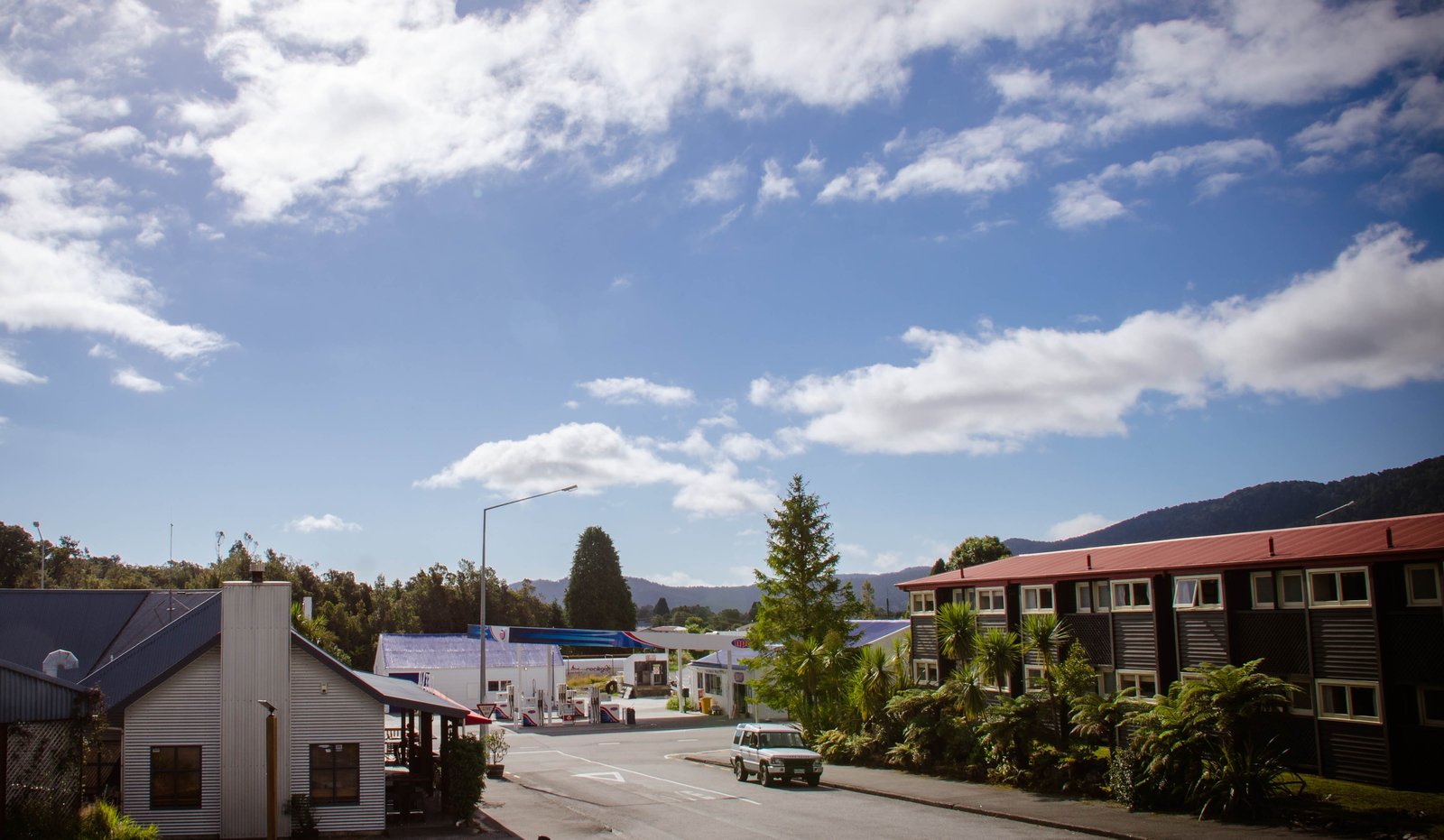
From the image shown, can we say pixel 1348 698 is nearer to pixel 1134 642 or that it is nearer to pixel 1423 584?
pixel 1423 584

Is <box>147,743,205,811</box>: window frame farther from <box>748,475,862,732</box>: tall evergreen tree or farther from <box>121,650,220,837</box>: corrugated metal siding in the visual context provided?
<box>748,475,862,732</box>: tall evergreen tree

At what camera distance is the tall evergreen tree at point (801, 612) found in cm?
4428

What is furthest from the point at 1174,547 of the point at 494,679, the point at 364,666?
the point at 364,666

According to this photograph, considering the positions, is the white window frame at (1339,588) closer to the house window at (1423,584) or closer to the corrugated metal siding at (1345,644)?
the corrugated metal siding at (1345,644)

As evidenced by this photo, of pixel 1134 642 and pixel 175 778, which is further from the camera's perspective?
pixel 1134 642

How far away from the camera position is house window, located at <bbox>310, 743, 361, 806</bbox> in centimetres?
2470

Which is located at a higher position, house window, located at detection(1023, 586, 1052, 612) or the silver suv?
house window, located at detection(1023, 586, 1052, 612)

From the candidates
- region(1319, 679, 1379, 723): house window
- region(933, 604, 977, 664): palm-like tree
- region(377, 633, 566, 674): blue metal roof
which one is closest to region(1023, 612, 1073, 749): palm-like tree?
region(933, 604, 977, 664): palm-like tree

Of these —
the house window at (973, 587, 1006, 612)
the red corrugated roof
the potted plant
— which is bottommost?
the potted plant

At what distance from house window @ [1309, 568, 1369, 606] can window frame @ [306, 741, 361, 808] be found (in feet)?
80.2

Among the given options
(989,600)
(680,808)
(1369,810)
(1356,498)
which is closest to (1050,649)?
(989,600)

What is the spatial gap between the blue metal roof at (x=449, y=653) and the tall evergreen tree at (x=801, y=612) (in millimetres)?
25630

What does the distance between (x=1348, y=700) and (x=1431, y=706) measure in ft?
6.26

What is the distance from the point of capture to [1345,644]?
27.6 metres
